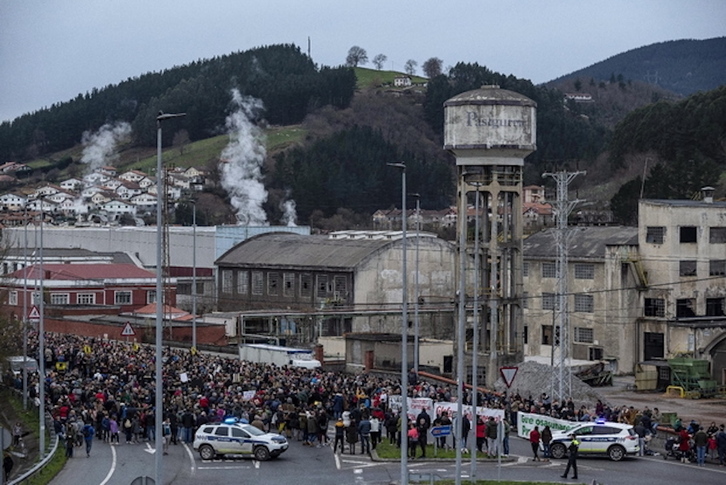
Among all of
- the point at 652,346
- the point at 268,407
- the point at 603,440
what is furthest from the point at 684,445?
the point at 652,346

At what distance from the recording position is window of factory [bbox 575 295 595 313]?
71750mm

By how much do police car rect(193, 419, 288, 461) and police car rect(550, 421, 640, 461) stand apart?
781cm

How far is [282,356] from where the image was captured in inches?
2339

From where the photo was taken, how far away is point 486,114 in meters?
59.0

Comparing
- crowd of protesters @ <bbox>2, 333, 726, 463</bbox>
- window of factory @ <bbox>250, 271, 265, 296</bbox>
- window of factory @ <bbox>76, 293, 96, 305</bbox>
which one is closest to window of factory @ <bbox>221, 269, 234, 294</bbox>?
window of factory @ <bbox>250, 271, 265, 296</bbox>

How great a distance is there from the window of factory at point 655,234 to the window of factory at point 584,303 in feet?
15.0

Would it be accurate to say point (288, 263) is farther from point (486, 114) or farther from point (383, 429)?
point (383, 429)

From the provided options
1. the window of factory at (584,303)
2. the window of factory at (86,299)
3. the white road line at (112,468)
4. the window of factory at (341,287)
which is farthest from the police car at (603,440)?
the window of factory at (86,299)

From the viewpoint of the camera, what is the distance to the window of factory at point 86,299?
308 feet

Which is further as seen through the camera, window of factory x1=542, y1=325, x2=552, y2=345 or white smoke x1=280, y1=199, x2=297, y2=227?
white smoke x1=280, y1=199, x2=297, y2=227

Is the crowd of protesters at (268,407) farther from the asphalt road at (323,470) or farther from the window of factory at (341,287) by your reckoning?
the window of factory at (341,287)

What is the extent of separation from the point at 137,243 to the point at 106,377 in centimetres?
7360

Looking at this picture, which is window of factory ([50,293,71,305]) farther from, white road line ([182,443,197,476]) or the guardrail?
white road line ([182,443,197,476])

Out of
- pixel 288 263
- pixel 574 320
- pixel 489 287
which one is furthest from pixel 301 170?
pixel 489 287
